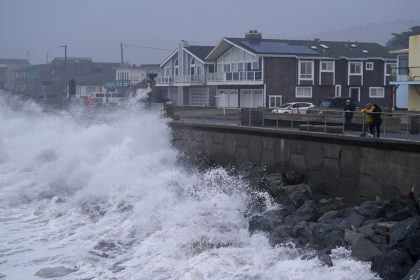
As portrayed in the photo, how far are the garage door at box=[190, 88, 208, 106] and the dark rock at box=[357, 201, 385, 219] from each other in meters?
33.1

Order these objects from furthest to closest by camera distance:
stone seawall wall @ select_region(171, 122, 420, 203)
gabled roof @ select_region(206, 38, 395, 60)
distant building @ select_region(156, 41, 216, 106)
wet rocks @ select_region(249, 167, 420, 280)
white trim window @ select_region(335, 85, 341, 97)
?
distant building @ select_region(156, 41, 216, 106) → white trim window @ select_region(335, 85, 341, 97) → gabled roof @ select_region(206, 38, 395, 60) → stone seawall wall @ select_region(171, 122, 420, 203) → wet rocks @ select_region(249, 167, 420, 280)

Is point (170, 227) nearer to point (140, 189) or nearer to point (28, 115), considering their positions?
point (140, 189)

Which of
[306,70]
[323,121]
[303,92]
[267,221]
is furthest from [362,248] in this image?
[306,70]

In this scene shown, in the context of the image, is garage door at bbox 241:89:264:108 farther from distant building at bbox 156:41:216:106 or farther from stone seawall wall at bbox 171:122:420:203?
stone seawall wall at bbox 171:122:420:203

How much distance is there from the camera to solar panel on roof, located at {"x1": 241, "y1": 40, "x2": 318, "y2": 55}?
38.7 meters

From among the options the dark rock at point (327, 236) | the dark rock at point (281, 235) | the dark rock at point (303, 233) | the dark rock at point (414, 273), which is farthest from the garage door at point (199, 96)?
the dark rock at point (414, 273)

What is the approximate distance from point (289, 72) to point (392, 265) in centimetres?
3006

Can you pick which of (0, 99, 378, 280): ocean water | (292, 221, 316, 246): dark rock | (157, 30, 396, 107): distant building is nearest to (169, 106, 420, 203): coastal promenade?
(0, 99, 378, 280): ocean water

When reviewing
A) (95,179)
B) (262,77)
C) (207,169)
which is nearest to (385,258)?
(207,169)

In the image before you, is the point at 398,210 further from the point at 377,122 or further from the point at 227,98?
the point at 227,98

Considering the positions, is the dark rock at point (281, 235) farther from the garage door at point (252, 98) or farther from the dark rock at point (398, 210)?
the garage door at point (252, 98)

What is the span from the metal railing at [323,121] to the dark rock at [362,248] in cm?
374

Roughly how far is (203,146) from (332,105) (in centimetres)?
1131

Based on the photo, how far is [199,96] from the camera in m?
46.9
